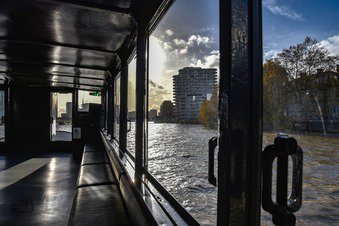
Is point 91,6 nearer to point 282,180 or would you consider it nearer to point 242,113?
point 242,113

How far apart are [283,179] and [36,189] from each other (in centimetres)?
520

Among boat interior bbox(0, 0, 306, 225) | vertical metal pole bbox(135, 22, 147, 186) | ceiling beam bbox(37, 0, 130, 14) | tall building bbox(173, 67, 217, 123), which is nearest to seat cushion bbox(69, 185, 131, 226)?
boat interior bbox(0, 0, 306, 225)

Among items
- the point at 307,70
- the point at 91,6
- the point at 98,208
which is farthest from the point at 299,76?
the point at 91,6

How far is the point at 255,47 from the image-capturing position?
0.85 metres

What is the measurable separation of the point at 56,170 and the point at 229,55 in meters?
6.72

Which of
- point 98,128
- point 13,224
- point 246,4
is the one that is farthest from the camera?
point 98,128

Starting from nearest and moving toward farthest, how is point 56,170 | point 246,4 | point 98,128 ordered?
point 246,4, point 56,170, point 98,128

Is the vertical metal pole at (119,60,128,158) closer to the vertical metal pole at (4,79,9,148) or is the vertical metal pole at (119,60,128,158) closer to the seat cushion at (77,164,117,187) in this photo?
the seat cushion at (77,164,117,187)

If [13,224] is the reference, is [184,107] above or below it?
above

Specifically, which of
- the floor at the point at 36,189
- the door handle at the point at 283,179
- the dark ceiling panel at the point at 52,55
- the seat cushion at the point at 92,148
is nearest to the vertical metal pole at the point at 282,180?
the door handle at the point at 283,179

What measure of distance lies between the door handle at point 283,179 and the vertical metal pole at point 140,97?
1.98 meters

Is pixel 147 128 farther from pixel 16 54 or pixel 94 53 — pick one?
pixel 16 54

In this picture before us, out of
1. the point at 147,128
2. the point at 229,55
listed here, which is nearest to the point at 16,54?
the point at 147,128

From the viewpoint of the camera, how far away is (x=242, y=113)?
86 centimetres
